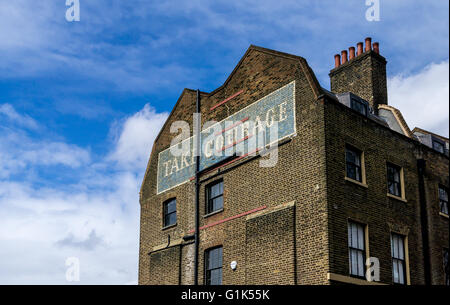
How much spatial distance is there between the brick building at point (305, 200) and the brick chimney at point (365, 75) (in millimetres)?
1328

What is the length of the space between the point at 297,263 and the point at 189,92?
11.1 m

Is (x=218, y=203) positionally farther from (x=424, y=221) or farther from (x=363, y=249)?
(x=424, y=221)

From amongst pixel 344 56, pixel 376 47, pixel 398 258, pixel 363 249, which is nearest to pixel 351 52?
pixel 344 56

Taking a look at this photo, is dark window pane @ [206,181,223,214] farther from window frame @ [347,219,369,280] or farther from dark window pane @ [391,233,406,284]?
dark window pane @ [391,233,406,284]

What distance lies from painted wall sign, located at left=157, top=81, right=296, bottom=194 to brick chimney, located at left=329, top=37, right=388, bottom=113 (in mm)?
7031

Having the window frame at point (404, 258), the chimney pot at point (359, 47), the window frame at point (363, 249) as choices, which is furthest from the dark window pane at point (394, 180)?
the chimney pot at point (359, 47)

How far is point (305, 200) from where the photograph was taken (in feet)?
64.2

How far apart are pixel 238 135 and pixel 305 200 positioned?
4824 millimetres

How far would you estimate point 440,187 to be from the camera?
78.8ft

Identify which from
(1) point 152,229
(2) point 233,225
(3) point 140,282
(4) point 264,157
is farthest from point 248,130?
(3) point 140,282

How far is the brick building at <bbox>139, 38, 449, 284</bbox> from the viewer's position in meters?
19.3

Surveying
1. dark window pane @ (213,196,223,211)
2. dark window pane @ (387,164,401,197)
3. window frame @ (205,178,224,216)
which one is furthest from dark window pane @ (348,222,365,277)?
window frame @ (205,178,224,216)

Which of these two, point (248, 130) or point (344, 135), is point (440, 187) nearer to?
point (344, 135)

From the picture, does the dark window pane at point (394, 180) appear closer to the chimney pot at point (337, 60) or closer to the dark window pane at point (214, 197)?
the dark window pane at point (214, 197)
